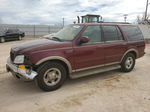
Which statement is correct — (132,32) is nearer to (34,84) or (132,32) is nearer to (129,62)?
(129,62)

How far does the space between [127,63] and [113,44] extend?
1.19 meters

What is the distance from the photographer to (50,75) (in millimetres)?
3584

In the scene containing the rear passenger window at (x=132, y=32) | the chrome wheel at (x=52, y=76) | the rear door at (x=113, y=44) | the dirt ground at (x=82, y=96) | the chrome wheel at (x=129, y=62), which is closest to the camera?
the dirt ground at (x=82, y=96)

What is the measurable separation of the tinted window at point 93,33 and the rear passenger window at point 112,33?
260 mm

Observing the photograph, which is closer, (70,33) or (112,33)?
(70,33)

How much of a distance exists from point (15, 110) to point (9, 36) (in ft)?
50.8

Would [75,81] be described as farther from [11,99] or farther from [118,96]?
[11,99]

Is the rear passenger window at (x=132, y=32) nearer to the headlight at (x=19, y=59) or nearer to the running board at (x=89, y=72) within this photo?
the running board at (x=89, y=72)

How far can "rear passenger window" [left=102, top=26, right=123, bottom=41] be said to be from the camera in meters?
4.51

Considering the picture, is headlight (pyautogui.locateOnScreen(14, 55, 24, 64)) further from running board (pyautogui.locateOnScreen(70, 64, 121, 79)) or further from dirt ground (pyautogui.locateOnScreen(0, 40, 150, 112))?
running board (pyautogui.locateOnScreen(70, 64, 121, 79))

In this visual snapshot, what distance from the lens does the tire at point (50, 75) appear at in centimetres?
339

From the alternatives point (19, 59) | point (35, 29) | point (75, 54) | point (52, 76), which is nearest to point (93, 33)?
point (75, 54)

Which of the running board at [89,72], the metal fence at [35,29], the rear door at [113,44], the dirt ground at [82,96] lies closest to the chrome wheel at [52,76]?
the dirt ground at [82,96]

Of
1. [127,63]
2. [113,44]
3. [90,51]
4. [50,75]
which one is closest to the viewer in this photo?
[50,75]
